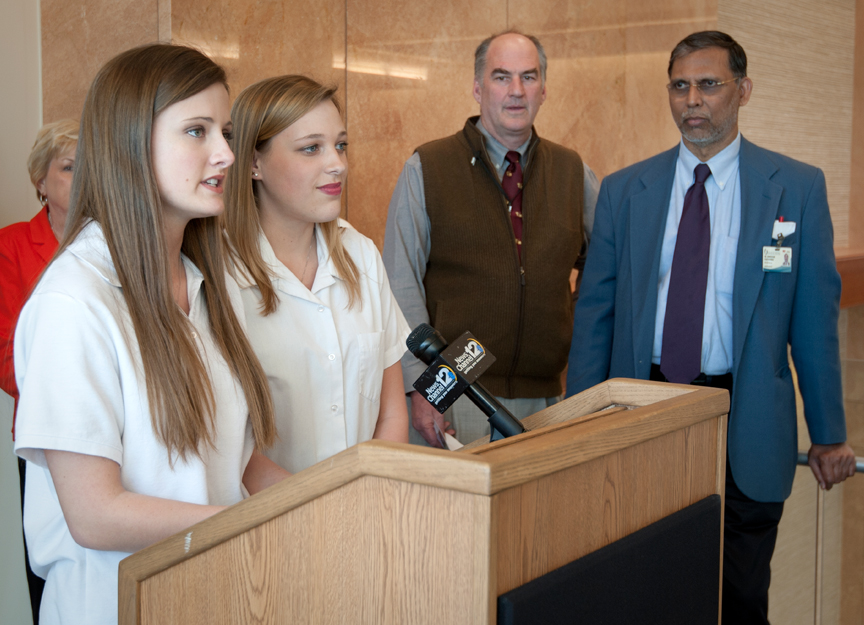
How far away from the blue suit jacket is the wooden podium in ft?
3.98

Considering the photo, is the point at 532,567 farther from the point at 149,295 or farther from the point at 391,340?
the point at 391,340

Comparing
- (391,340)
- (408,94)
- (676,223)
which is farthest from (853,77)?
(391,340)

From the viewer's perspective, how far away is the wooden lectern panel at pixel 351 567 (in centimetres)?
84

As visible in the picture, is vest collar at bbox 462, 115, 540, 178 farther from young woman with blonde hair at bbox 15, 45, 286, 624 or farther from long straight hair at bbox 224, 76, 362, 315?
young woman with blonde hair at bbox 15, 45, 286, 624

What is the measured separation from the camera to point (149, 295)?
134cm

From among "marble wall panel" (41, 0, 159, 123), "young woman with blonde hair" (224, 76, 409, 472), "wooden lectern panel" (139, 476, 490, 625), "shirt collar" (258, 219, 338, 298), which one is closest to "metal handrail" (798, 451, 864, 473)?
"young woman with blonde hair" (224, 76, 409, 472)

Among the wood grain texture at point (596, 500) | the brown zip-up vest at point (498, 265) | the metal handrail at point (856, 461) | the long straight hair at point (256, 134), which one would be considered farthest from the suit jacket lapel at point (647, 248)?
the wood grain texture at point (596, 500)

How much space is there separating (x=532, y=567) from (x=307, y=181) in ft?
3.88

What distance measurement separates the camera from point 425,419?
2.57 meters

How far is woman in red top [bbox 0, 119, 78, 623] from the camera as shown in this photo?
94.2 inches

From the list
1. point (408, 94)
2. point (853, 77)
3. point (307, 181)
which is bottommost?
point (307, 181)

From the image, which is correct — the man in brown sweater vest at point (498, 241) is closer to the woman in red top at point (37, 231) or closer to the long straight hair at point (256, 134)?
the long straight hair at point (256, 134)

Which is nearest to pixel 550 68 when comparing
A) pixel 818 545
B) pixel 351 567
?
pixel 818 545

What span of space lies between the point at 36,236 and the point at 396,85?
5.69ft
